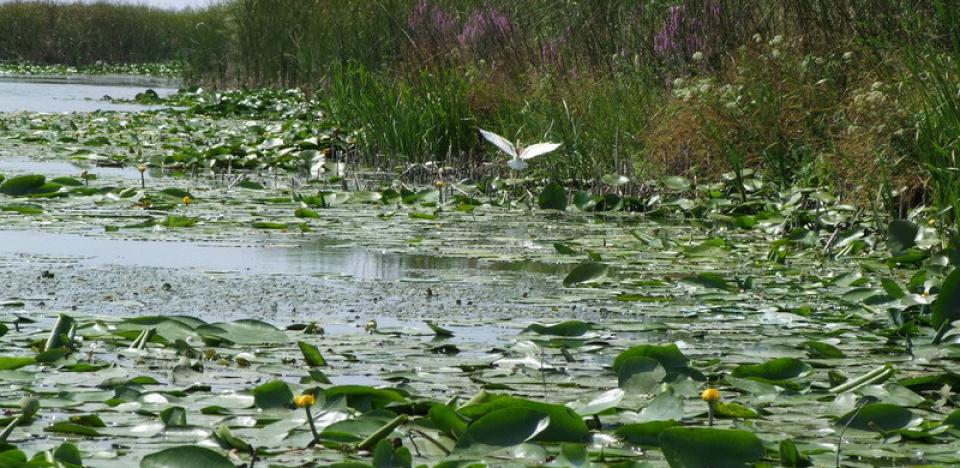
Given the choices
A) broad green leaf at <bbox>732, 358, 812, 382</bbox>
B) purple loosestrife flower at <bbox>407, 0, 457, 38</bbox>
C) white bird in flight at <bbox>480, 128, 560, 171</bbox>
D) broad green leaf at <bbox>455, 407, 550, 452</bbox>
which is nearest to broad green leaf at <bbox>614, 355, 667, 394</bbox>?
broad green leaf at <bbox>732, 358, 812, 382</bbox>

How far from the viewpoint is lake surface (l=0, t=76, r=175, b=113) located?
52.5 ft

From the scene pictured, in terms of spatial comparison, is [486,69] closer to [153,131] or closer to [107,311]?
[153,131]

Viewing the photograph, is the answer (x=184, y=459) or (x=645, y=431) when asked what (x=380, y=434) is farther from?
(x=645, y=431)

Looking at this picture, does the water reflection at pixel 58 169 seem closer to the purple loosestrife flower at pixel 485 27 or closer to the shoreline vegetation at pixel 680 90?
the shoreline vegetation at pixel 680 90

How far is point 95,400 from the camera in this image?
8.60ft

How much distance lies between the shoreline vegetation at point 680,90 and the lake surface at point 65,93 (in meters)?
4.01

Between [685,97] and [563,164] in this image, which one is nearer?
[685,97]

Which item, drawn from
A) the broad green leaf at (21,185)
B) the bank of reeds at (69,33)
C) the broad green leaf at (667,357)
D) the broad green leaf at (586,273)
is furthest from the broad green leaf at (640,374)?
the bank of reeds at (69,33)

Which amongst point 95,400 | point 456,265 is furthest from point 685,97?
point 95,400

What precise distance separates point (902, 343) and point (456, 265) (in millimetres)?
1846

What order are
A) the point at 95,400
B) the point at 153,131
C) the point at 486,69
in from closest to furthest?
the point at 95,400 → the point at 486,69 → the point at 153,131

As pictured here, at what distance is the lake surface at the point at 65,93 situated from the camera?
1601 centimetres

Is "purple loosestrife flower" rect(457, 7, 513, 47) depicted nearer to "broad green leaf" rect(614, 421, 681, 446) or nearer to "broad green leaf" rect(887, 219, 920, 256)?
"broad green leaf" rect(887, 219, 920, 256)

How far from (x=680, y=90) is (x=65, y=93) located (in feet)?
48.8
